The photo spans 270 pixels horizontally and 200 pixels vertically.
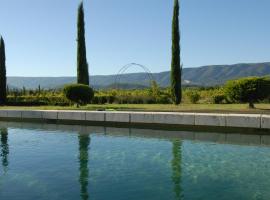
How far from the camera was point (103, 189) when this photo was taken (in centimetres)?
674

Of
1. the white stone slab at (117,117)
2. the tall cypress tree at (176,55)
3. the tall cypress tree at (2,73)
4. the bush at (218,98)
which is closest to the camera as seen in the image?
the white stone slab at (117,117)

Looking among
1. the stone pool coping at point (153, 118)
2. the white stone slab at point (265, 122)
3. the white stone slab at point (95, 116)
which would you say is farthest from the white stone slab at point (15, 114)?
the white stone slab at point (265, 122)

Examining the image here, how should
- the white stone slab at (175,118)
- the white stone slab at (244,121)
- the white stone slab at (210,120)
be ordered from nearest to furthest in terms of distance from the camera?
the white stone slab at (244,121) → the white stone slab at (210,120) → the white stone slab at (175,118)

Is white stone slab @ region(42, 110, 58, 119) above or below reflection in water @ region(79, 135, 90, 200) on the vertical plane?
above

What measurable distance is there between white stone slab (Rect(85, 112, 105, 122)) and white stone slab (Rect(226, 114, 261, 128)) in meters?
4.65

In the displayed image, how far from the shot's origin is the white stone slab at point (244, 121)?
11812mm

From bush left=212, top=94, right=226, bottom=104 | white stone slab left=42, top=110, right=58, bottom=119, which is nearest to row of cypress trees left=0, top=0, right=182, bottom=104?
bush left=212, top=94, right=226, bottom=104

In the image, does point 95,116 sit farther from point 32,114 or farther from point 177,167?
point 177,167

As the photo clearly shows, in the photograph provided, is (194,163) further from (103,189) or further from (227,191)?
(103,189)

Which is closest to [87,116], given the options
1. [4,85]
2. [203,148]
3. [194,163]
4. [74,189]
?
[203,148]

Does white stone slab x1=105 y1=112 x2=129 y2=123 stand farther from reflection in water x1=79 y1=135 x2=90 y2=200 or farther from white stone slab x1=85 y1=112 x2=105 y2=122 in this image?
reflection in water x1=79 y1=135 x2=90 y2=200

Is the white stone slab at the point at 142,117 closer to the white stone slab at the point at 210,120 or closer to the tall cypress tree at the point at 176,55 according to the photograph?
the white stone slab at the point at 210,120

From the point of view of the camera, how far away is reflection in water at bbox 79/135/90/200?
21.8 feet

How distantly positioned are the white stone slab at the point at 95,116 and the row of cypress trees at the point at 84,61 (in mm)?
10446
